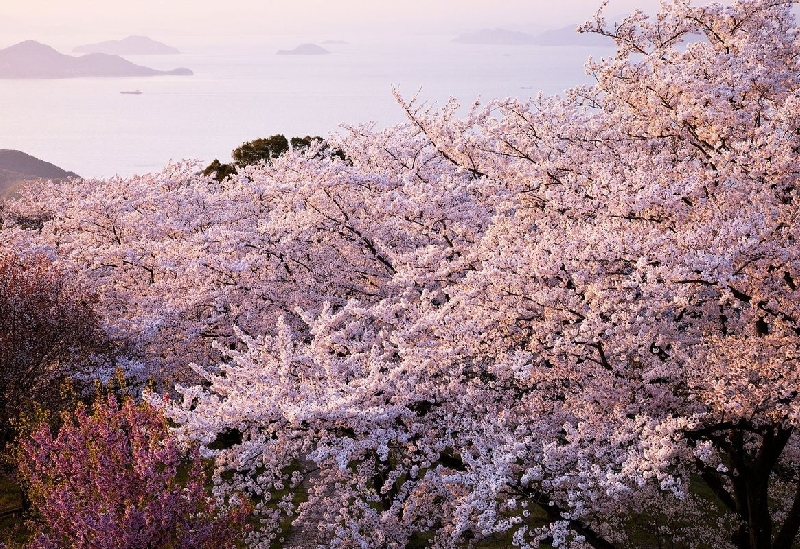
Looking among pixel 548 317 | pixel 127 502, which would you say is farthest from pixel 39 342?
pixel 548 317

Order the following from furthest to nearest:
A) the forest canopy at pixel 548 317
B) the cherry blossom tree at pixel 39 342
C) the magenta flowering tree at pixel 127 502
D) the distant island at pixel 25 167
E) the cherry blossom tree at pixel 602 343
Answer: the distant island at pixel 25 167
the cherry blossom tree at pixel 39 342
the forest canopy at pixel 548 317
the cherry blossom tree at pixel 602 343
the magenta flowering tree at pixel 127 502

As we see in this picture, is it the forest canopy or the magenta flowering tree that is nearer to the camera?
the magenta flowering tree

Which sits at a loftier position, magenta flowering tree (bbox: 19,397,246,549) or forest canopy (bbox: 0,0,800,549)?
forest canopy (bbox: 0,0,800,549)

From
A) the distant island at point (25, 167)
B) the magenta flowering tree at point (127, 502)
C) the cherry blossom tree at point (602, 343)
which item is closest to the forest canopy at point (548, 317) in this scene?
the cherry blossom tree at point (602, 343)

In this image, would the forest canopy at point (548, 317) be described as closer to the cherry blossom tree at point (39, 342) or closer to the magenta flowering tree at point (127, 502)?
the cherry blossom tree at point (39, 342)

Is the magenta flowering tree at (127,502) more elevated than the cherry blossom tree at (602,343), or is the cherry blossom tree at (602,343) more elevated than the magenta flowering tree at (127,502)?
the cherry blossom tree at (602,343)

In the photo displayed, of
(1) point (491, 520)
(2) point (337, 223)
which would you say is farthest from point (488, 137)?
(1) point (491, 520)

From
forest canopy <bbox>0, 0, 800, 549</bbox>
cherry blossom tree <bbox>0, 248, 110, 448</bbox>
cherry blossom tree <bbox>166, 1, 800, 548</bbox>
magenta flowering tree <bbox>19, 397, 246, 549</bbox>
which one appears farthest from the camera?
cherry blossom tree <bbox>0, 248, 110, 448</bbox>

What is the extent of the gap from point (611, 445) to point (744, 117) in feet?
20.2

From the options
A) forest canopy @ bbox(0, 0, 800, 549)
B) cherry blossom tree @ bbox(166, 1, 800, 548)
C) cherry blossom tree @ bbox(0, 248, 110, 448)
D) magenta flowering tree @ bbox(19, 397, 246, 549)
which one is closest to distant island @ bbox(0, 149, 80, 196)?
cherry blossom tree @ bbox(0, 248, 110, 448)

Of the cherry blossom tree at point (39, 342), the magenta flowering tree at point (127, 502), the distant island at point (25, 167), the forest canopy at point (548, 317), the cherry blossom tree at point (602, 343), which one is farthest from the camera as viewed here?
the distant island at point (25, 167)

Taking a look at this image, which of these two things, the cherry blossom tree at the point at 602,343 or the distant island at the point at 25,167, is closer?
the cherry blossom tree at the point at 602,343

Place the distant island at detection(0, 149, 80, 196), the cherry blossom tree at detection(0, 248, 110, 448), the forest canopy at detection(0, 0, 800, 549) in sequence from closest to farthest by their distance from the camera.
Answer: the forest canopy at detection(0, 0, 800, 549) → the cherry blossom tree at detection(0, 248, 110, 448) → the distant island at detection(0, 149, 80, 196)

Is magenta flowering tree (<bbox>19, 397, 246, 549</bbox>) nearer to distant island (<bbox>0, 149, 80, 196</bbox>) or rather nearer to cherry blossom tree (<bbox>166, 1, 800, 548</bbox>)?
cherry blossom tree (<bbox>166, 1, 800, 548</bbox>)
